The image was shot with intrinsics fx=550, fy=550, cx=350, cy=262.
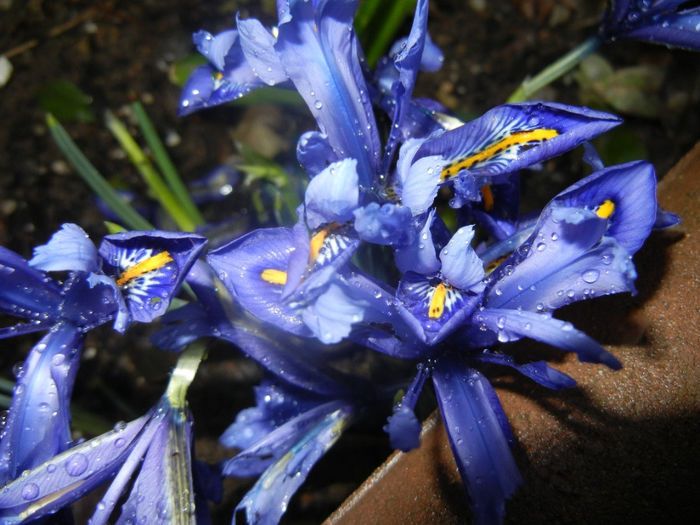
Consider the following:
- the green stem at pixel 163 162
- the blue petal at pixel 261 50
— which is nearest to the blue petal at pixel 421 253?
the blue petal at pixel 261 50

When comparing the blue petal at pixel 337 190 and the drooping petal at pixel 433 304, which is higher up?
the blue petal at pixel 337 190

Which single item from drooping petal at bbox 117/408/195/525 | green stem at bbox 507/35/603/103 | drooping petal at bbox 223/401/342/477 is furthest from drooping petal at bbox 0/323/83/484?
green stem at bbox 507/35/603/103

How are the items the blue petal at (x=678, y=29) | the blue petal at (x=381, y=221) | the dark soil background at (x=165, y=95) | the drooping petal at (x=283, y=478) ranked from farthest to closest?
the dark soil background at (x=165, y=95) → the blue petal at (x=678, y=29) → the drooping petal at (x=283, y=478) → the blue petal at (x=381, y=221)

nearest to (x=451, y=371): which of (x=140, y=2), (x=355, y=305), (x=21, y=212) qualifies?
(x=355, y=305)

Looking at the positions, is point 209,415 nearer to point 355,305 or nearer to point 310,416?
point 310,416

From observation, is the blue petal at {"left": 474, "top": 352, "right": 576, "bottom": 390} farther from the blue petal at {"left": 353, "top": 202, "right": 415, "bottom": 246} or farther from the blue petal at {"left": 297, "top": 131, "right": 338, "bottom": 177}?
the blue petal at {"left": 297, "top": 131, "right": 338, "bottom": 177}

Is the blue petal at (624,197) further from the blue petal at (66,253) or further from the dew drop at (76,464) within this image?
the dew drop at (76,464)

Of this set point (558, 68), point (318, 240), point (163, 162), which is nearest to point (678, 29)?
point (558, 68)

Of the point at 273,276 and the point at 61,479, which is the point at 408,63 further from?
the point at 61,479
